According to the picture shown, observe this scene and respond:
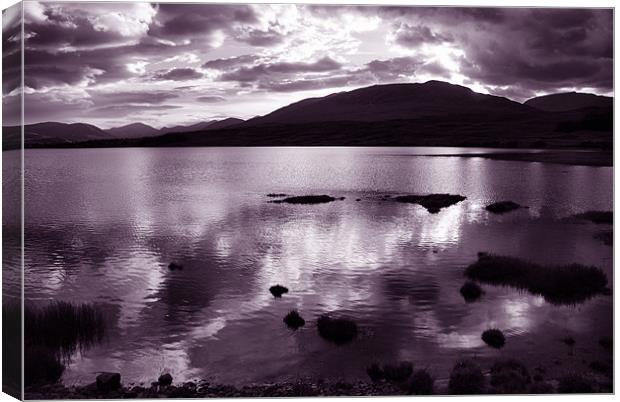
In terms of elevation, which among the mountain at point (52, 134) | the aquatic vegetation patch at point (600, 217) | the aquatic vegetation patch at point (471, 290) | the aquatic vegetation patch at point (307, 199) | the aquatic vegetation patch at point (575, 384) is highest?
the mountain at point (52, 134)

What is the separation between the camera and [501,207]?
52.2 ft

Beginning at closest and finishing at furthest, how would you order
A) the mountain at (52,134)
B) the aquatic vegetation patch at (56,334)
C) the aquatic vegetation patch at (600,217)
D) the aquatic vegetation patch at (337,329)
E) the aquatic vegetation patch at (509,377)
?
the mountain at (52,134) < the aquatic vegetation patch at (56,334) < the aquatic vegetation patch at (509,377) < the aquatic vegetation patch at (337,329) < the aquatic vegetation patch at (600,217)

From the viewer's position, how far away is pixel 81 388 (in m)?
11.9

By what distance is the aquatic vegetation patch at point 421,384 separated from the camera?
40.5ft

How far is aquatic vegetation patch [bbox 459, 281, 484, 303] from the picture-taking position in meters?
15.5

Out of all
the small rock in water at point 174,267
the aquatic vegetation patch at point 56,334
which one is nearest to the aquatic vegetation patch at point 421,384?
the aquatic vegetation patch at point 56,334

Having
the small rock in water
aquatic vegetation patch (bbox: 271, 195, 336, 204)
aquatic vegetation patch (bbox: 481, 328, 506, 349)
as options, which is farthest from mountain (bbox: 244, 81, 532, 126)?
aquatic vegetation patch (bbox: 481, 328, 506, 349)

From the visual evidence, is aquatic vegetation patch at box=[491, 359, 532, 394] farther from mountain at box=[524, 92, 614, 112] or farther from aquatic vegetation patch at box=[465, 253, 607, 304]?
mountain at box=[524, 92, 614, 112]

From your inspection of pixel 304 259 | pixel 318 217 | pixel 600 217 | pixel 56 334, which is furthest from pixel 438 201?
pixel 56 334

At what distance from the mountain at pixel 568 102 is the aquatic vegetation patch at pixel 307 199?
25.2 feet

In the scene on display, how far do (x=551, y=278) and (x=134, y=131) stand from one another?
10526mm

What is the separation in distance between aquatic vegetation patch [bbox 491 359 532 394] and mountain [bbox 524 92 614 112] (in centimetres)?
605

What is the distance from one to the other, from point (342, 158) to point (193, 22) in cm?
724

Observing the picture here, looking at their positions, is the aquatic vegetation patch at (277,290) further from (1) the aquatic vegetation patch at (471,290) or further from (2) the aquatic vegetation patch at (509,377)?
(2) the aquatic vegetation patch at (509,377)
